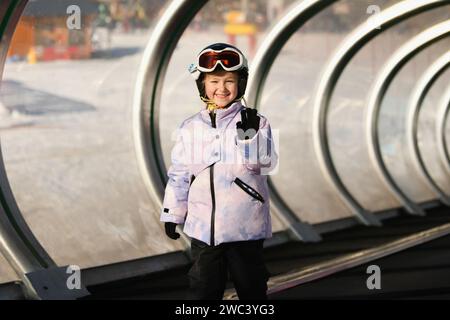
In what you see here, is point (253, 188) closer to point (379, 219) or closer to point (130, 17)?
point (130, 17)

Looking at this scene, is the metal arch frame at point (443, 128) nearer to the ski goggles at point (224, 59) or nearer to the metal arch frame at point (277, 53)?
the metal arch frame at point (277, 53)

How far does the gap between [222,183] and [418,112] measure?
45.4 ft

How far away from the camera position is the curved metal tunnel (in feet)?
28.6

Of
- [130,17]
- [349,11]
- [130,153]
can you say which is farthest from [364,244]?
[349,11]

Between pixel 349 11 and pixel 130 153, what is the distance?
30.6ft

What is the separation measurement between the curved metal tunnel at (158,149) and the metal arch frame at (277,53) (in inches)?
0.6

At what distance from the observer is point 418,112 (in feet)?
60.6

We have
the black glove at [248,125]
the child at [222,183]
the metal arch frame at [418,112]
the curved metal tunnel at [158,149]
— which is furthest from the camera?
the metal arch frame at [418,112]

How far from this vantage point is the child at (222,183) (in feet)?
16.8

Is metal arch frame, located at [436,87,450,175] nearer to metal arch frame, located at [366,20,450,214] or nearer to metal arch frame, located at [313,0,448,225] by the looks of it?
metal arch frame, located at [366,20,450,214]

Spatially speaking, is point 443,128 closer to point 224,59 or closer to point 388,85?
point 388,85

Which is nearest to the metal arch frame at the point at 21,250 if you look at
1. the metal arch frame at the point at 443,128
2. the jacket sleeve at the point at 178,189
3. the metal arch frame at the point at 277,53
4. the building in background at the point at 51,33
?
the building in background at the point at 51,33
